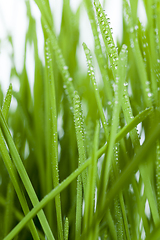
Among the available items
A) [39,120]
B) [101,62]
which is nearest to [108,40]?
[101,62]

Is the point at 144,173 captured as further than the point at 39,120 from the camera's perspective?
No

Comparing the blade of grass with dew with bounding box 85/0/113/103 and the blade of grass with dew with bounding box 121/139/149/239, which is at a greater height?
the blade of grass with dew with bounding box 85/0/113/103

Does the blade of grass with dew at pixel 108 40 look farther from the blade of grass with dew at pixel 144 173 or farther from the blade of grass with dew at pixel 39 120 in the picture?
the blade of grass with dew at pixel 39 120

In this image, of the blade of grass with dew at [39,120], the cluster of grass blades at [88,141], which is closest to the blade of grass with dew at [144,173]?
the cluster of grass blades at [88,141]

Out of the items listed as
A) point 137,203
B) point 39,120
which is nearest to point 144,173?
point 137,203

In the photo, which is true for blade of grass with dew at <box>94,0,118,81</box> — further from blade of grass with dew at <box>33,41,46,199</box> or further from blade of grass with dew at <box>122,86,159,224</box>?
blade of grass with dew at <box>33,41,46,199</box>

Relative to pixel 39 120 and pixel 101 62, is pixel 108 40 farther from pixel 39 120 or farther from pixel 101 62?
pixel 39 120

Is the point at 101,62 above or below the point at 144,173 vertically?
above

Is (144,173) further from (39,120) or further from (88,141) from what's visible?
(39,120)

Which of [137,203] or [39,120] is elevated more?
[39,120]

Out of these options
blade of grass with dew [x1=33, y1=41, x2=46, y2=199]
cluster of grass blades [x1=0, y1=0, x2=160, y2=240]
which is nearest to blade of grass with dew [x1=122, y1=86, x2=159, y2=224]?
cluster of grass blades [x1=0, y1=0, x2=160, y2=240]
